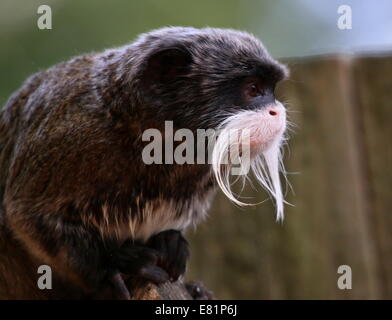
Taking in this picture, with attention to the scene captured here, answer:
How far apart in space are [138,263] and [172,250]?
1.01 feet

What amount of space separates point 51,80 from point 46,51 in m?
3.62

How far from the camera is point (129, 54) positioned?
149 inches

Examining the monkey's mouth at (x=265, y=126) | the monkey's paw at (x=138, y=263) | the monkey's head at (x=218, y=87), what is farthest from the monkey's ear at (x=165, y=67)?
the monkey's paw at (x=138, y=263)

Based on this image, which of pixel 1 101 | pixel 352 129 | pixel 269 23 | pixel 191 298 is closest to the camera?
pixel 191 298

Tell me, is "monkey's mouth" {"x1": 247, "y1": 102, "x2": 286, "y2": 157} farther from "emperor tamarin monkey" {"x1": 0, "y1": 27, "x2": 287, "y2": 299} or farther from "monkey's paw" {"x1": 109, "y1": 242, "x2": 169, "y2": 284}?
"monkey's paw" {"x1": 109, "y1": 242, "x2": 169, "y2": 284}

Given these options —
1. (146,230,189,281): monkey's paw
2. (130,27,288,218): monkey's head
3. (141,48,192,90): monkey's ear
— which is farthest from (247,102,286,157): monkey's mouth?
(146,230,189,281): monkey's paw

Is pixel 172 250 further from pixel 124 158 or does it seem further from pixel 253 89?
pixel 253 89

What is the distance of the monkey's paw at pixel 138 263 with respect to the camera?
3.60 m

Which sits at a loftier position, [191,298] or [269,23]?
[269,23]

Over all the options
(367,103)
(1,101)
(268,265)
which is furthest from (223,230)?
(1,101)

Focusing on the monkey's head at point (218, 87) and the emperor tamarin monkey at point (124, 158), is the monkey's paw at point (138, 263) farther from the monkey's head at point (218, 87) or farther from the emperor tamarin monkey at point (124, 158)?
the monkey's head at point (218, 87)

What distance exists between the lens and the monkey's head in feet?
11.6

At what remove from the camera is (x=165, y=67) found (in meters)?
3.70

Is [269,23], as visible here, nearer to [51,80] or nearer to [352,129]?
[352,129]
